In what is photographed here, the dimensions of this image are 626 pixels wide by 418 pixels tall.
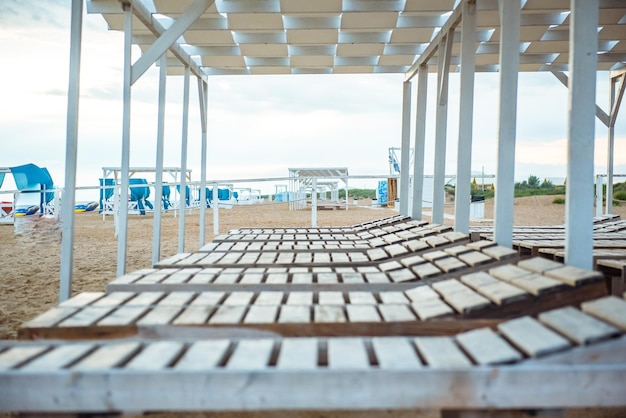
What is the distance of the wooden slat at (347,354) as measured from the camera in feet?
6.46

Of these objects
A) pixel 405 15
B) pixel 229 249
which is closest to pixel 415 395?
pixel 229 249

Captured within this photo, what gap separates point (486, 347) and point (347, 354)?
1.84 ft

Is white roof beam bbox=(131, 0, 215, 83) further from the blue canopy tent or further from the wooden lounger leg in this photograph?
the blue canopy tent

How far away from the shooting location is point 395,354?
208 cm

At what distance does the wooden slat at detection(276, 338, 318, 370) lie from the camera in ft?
6.44

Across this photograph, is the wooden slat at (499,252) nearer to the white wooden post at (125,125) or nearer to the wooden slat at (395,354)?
the wooden slat at (395,354)

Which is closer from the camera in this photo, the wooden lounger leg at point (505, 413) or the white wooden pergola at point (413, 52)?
the wooden lounger leg at point (505, 413)

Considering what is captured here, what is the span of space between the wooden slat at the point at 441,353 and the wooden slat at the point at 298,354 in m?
0.44

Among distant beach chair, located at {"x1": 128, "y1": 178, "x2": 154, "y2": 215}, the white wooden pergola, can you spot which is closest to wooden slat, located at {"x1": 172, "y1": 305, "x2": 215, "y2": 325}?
the white wooden pergola

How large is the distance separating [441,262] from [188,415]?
1986mm

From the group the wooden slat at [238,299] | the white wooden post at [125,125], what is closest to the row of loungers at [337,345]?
the wooden slat at [238,299]

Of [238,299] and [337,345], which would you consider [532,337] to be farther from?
[238,299]

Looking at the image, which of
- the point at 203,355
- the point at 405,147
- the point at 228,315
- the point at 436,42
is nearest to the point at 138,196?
the point at 405,147

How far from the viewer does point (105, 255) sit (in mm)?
8359
